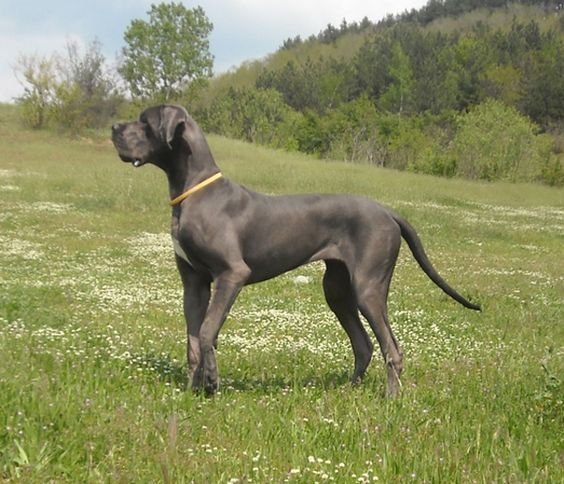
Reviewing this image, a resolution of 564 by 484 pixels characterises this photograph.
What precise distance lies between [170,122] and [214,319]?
164 cm

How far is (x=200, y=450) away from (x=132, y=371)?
2.12 meters

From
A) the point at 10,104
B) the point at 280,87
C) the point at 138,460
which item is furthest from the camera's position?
the point at 280,87

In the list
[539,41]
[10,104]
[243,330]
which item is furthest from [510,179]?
[539,41]

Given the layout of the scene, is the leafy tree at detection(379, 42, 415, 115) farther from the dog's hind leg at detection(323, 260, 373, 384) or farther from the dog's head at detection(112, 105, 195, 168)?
the dog's head at detection(112, 105, 195, 168)

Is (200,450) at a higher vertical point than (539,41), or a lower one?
lower

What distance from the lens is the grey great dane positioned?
19.3 ft

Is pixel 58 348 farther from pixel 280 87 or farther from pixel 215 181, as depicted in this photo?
pixel 280 87

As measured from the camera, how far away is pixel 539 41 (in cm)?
13312

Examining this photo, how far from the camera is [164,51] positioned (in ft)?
329

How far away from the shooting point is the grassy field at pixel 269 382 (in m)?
4.00

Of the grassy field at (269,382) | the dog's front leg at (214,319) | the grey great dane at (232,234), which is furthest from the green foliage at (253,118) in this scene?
the dog's front leg at (214,319)

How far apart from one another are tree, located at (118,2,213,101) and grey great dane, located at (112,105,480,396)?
97.7m

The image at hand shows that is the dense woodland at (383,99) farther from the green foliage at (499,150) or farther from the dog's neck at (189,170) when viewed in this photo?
the dog's neck at (189,170)

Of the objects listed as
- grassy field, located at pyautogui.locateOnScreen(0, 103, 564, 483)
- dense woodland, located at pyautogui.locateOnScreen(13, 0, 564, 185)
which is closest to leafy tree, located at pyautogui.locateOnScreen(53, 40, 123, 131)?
dense woodland, located at pyautogui.locateOnScreen(13, 0, 564, 185)
